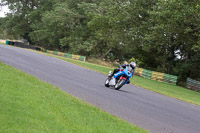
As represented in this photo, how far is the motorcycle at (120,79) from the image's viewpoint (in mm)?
14898

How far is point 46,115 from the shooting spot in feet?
22.1

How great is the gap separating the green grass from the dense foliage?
18947 mm

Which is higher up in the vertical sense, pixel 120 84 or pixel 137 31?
pixel 137 31

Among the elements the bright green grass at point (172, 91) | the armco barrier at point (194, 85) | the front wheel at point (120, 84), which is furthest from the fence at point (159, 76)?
the front wheel at point (120, 84)

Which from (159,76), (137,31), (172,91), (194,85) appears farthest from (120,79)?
(137,31)

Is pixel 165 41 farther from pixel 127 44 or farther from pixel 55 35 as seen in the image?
pixel 55 35

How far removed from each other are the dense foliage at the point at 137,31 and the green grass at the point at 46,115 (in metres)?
18.9

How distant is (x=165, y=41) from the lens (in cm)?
3372

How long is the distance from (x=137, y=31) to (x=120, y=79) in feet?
70.8

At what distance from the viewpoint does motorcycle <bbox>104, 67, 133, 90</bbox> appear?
14898 mm

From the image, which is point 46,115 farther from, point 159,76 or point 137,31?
point 137,31

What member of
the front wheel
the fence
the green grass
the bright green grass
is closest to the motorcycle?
the front wheel

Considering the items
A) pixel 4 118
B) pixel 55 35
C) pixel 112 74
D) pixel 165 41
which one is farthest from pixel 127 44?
pixel 4 118

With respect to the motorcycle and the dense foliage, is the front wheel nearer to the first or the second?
the motorcycle
